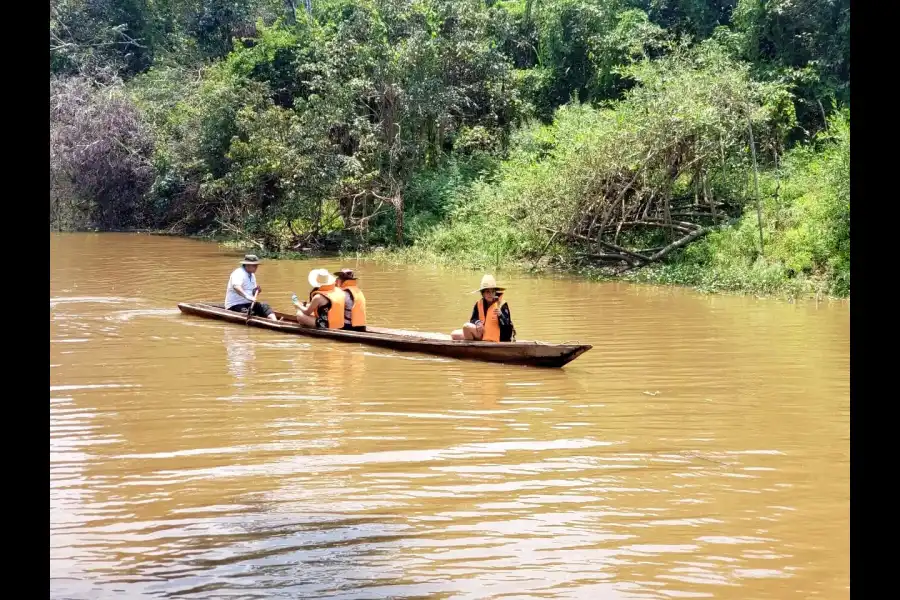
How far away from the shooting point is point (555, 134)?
22.5m

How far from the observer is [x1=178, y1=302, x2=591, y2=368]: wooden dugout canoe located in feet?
30.3

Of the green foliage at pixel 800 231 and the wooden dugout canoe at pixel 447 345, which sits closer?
the wooden dugout canoe at pixel 447 345

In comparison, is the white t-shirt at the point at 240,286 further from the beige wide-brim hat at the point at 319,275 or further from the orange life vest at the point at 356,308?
Answer: the orange life vest at the point at 356,308

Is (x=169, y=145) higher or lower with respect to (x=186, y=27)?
lower

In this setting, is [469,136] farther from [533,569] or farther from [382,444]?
[533,569]

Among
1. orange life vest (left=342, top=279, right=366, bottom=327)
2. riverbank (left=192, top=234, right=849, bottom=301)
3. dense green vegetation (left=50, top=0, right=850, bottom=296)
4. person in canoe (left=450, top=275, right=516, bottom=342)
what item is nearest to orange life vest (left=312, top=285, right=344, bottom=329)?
orange life vest (left=342, top=279, right=366, bottom=327)

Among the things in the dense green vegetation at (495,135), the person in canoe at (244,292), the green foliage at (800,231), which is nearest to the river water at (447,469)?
the person in canoe at (244,292)

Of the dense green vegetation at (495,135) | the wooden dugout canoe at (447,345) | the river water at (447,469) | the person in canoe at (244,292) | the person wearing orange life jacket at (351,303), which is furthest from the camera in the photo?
the dense green vegetation at (495,135)

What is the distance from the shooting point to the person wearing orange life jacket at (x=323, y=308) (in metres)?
11.5

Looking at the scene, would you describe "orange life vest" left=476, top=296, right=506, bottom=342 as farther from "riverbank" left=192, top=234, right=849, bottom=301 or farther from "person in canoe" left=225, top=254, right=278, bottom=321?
"riverbank" left=192, top=234, right=849, bottom=301

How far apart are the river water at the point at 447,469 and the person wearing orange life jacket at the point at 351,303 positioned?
38 centimetres

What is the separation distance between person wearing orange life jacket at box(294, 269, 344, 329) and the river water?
378mm
